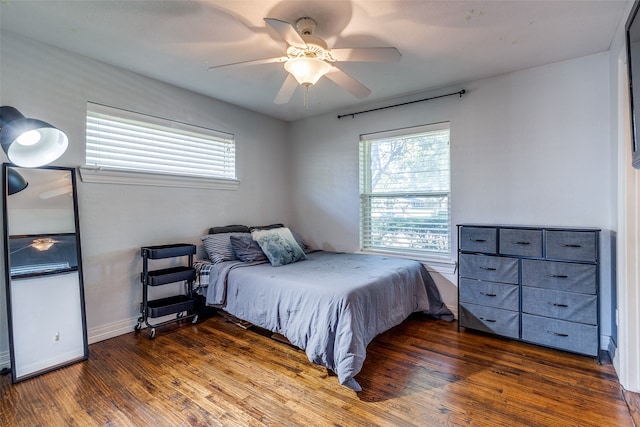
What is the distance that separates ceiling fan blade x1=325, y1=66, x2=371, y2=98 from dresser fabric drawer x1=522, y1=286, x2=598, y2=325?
2.09 metres

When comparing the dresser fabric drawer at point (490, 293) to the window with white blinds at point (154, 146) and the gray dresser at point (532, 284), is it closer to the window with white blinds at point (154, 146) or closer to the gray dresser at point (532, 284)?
the gray dresser at point (532, 284)

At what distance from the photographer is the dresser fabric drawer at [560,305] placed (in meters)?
2.38

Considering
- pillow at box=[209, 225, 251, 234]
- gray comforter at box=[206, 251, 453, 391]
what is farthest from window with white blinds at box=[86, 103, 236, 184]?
gray comforter at box=[206, 251, 453, 391]

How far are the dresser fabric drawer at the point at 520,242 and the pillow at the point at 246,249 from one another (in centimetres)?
227

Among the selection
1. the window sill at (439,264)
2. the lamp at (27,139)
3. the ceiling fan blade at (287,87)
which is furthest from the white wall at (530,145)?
the lamp at (27,139)

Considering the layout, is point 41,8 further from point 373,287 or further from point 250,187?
point 373,287

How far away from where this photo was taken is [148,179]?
306 cm

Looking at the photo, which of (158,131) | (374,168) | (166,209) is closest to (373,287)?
(374,168)

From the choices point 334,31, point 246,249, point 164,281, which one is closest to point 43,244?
point 164,281

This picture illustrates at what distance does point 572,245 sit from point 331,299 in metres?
1.93

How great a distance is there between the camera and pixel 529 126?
2.89 m

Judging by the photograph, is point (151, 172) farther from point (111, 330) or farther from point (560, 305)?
point (560, 305)

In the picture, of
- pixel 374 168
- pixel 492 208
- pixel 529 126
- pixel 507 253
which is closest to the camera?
pixel 507 253

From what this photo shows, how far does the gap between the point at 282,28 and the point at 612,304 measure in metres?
3.17
